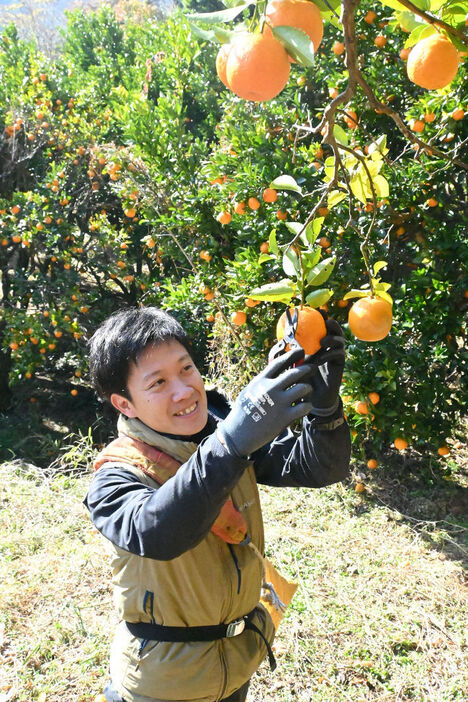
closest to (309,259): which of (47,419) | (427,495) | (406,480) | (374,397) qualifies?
(374,397)

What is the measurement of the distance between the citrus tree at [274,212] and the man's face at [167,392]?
260 millimetres

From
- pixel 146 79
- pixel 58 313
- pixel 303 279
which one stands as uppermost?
pixel 146 79

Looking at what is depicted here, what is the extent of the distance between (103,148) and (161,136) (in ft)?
4.13

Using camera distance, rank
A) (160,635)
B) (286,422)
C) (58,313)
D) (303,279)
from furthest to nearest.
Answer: (58,313), (160,635), (303,279), (286,422)

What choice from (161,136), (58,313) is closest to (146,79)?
(161,136)

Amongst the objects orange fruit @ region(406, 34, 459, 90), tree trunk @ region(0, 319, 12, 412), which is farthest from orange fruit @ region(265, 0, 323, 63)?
tree trunk @ region(0, 319, 12, 412)

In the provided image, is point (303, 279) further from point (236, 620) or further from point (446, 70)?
point (236, 620)

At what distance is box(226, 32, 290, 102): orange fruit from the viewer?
717 millimetres

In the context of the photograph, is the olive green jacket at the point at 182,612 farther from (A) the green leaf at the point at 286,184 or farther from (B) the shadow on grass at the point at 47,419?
(B) the shadow on grass at the point at 47,419

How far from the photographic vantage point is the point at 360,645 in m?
2.52

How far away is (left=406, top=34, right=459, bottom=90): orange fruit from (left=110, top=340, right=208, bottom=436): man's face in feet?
2.69

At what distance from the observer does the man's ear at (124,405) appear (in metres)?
1.45

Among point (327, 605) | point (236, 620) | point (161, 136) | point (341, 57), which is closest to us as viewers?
point (236, 620)

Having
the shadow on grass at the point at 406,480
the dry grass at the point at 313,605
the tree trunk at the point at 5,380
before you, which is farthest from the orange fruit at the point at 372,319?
the tree trunk at the point at 5,380
